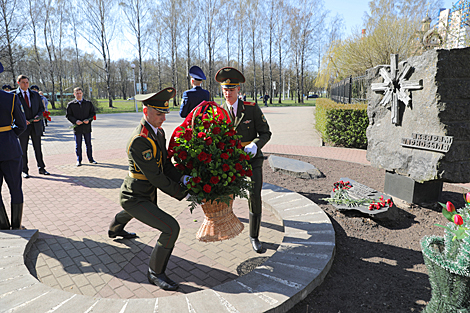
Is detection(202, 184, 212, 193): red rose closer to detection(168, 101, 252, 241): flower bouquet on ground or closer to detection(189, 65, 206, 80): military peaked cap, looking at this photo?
detection(168, 101, 252, 241): flower bouquet on ground

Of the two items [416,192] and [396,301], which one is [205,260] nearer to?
[396,301]

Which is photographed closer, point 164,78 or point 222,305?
point 222,305

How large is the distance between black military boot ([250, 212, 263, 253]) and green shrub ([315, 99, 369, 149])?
7.37 metres

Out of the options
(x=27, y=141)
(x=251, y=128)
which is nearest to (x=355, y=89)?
(x=251, y=128)

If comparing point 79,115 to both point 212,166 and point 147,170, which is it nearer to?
point 147,170

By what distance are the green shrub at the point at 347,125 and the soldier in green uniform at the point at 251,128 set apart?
23.1 ft

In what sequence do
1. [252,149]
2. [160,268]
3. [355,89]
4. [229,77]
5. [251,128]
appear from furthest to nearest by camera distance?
[355,89], [251,128], [229,77], [252,149], [160,268]

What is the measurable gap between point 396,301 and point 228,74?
2846 millimetres

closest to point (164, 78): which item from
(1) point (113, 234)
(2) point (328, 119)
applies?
(2) point (328, 119)

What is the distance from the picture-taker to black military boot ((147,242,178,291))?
280cm

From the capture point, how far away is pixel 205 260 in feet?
11.3

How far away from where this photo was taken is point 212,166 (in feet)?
8.94

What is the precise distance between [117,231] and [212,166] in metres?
1.87

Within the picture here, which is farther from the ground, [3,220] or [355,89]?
[355,89]
